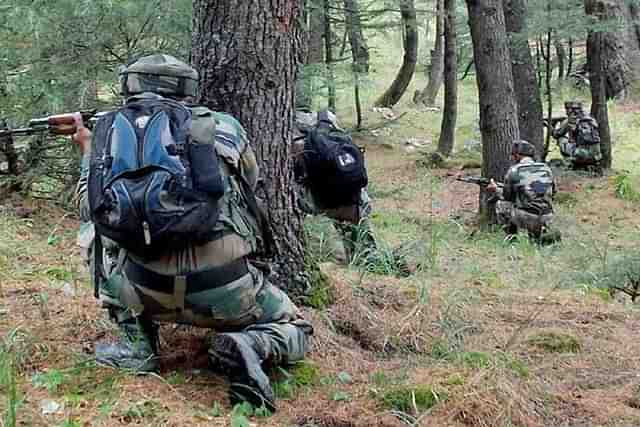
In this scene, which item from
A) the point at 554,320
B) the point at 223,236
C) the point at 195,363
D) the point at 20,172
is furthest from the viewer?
the point at 20,172

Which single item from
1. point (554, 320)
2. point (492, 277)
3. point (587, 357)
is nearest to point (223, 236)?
point (587, 357)

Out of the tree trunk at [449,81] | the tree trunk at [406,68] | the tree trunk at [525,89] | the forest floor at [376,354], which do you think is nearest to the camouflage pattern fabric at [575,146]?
the tree trunk at [525,89]

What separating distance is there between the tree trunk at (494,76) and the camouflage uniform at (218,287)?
699 centimetres

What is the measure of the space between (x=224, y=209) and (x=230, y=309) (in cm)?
40

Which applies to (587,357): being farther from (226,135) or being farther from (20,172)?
(20,172)

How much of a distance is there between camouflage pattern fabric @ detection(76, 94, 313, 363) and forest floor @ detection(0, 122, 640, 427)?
232mm

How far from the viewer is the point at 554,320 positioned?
15.8 ft

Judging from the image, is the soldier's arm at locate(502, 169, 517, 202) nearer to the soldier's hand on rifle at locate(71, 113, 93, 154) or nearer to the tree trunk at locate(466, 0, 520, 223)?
the tree trunk at locate(466, 0, 520, 223)

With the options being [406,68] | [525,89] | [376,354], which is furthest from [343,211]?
[406,68]

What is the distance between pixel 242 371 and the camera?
10.2 ft

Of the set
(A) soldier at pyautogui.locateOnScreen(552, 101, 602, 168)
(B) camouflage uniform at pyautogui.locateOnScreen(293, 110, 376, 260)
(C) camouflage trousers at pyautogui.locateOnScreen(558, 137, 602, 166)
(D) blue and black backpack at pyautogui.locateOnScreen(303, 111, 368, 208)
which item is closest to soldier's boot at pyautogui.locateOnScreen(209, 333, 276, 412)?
(B) camouflage uniform at pyautogui.locateOnScreen(293, 110, 376, 260)

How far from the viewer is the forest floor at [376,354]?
3.08 meters

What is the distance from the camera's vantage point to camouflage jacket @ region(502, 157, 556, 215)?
9.79m

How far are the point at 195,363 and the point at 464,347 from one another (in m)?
1.35
